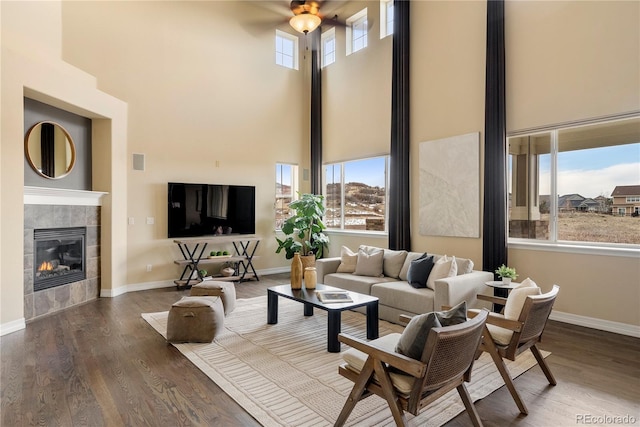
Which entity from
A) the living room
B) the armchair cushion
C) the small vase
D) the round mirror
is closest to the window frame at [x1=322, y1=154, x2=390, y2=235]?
the living room

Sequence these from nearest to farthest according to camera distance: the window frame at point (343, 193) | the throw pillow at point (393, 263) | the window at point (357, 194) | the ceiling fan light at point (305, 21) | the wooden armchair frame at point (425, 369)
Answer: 1. the wooden armchair frame at point (425, 369)
2. the throw pillow at point (393, 263)
3. the ceiling fan light at point (305, 21)
4. the window frame at point (343, 193)
5. the window at point (357, 194)

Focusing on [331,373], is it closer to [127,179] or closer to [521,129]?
[521,129]

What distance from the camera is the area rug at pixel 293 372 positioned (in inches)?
95.3

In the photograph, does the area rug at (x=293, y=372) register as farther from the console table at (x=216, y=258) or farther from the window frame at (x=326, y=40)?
the window frame at (x=326, y=40)

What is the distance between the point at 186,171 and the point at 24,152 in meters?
2.40

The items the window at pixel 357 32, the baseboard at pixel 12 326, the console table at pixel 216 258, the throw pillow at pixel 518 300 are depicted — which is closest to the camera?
the throw pillow at pixel 518 300

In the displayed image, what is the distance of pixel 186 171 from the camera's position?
6.60 meters

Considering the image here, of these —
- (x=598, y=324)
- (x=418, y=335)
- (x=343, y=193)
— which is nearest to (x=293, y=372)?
(x=418, y=335)

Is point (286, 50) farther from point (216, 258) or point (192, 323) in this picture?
point (192, 323)

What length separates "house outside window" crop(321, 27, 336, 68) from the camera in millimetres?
7793

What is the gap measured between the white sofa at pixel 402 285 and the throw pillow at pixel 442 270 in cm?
4

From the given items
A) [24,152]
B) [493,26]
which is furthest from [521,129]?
[24,152]

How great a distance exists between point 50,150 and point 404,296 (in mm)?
5006

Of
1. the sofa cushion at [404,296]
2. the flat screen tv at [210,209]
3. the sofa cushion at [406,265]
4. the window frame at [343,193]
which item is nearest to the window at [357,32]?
the window frame at [343,193]
